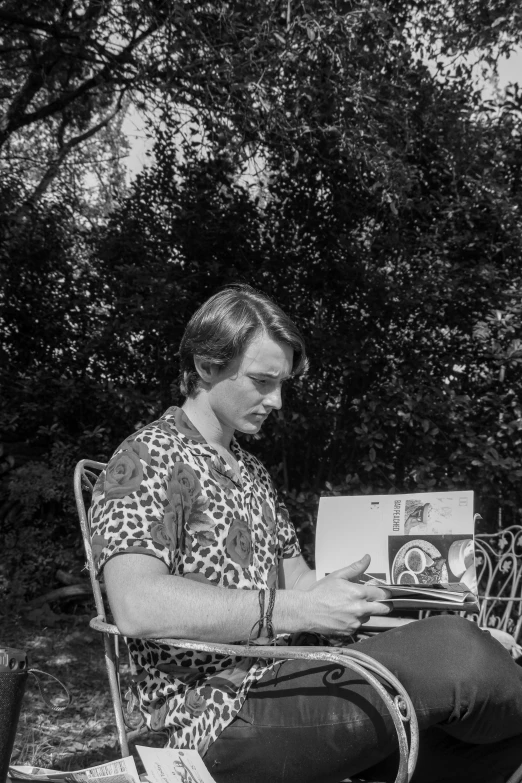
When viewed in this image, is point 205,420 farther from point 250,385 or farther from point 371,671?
point 371,671

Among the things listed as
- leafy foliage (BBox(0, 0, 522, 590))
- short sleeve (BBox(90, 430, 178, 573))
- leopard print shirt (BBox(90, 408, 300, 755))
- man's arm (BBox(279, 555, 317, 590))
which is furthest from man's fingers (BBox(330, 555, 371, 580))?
leafy foliage (BBox(0, 0, 522, 590))

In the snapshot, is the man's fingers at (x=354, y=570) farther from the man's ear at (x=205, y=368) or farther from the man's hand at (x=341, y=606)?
the man's ear at (x=205, y=368)

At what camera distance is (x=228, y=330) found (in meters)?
2.07

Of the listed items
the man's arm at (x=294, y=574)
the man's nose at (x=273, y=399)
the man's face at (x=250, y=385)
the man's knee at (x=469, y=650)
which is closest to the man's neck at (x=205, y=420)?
the man's face at (x=250, y=385)

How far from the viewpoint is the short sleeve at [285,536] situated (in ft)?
7.47

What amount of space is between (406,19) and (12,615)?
417 cm

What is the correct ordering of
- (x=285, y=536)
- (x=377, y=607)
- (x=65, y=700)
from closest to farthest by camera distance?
1. (x=377, y=607)
2. (x=285, y=536)
3. (x=65, y=700)

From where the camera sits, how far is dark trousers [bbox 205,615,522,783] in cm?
167

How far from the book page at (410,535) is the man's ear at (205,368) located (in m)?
0.43

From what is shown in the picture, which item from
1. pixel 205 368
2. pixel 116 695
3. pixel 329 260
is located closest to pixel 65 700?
pixel 116 695

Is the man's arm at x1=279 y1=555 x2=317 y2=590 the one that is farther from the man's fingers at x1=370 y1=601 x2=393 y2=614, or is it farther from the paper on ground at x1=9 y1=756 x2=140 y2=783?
the paper on ground at x1=9 y1=756 x2=140 y2=783

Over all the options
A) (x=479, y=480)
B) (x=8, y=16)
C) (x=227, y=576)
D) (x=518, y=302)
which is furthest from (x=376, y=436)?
(x=8, y=16)

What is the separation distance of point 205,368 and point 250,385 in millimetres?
123

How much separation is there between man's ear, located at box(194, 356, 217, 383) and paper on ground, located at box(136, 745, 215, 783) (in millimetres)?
874
